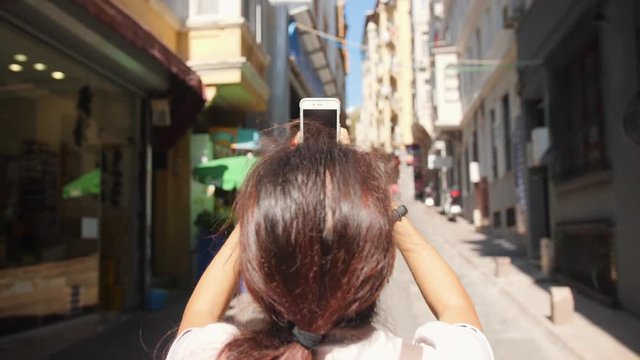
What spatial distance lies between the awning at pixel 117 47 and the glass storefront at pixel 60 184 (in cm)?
18

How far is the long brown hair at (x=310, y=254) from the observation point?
1161 mm

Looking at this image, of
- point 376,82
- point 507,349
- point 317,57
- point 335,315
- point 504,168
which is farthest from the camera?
point 376,82

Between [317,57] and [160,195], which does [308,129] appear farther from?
[317,57]

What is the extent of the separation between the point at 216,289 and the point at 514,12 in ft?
46.2

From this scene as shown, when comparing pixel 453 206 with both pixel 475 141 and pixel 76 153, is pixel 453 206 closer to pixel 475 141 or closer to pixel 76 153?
pixel 475 141

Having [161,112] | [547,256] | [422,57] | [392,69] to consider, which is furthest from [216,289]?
[392,69]

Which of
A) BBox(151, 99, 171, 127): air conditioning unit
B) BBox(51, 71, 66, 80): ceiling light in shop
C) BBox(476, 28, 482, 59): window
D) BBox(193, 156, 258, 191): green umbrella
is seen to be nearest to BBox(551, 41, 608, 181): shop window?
BBox(193, 156, 258, 191): green umbrella

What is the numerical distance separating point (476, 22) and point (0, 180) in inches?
731

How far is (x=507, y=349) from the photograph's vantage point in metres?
6.55

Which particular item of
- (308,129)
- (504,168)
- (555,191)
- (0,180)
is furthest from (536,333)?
(504,168)

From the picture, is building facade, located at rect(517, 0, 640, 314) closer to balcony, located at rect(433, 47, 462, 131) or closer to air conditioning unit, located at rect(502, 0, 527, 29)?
air conditioning unit, located at rect(502, 0, 527, 29)

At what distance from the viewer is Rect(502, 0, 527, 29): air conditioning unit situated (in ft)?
45.6

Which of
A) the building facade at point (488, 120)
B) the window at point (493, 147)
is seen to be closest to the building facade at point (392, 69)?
the building facade at point (488, 120)

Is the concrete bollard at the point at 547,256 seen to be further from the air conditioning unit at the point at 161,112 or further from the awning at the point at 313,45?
the awning at the point at 313,45
